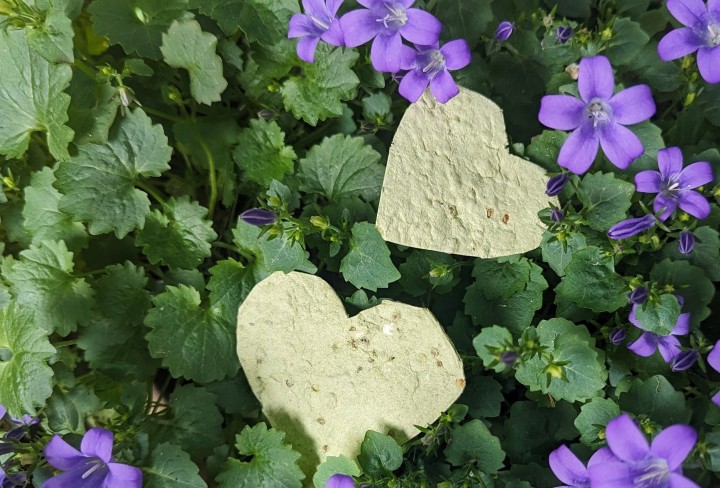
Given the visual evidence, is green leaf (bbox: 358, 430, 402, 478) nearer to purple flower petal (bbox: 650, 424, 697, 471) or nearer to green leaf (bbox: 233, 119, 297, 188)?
purple flower petal (bbox: 650, 424, 697, 471)

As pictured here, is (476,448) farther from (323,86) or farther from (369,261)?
(323,86)

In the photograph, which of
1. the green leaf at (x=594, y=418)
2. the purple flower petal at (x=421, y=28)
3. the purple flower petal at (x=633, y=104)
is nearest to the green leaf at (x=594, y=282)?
the green leaf at (x=594, y=418)

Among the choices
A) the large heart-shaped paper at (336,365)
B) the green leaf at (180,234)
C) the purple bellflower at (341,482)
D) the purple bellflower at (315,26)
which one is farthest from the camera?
the green leaf at (180,234)

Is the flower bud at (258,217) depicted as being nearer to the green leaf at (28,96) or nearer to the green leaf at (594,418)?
the green leaf at (28,96)

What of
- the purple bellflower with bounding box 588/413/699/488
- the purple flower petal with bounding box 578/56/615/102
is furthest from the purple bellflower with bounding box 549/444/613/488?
the purple flower petal with bounding box 578/56/615/102

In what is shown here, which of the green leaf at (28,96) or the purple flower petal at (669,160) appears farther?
the green leaf at (28,96)

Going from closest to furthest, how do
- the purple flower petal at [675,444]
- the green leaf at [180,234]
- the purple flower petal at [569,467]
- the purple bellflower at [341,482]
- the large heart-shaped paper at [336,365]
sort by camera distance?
the purple flower petal at [675,444], the purple flower petal at [569,467], the purple bellflower at [341,482], the large heart-shaped paper at [336,365], the green leaf at [180,234]
